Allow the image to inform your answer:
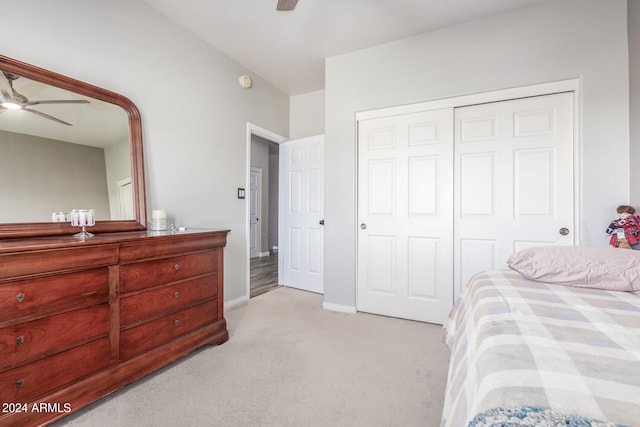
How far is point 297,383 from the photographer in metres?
1.72

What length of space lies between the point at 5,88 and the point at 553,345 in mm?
2701

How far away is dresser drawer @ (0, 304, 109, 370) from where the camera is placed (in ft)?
4.00

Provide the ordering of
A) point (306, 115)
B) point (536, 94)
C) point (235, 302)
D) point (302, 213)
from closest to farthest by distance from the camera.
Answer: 1. point (536, 94)
2. point (235, 302)
3. point (302, 213)
4. point (306, 115)

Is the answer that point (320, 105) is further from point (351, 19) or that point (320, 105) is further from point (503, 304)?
point (503, 304)

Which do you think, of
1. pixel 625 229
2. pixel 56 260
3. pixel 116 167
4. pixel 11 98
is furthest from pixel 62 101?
pixel 625 229

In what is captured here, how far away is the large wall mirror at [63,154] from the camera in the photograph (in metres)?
1.60

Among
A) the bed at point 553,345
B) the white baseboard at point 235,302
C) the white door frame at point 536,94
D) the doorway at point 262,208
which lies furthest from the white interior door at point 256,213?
the bed at point 553,345

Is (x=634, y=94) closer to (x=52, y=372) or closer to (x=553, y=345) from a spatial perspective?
(x=553, y=345)

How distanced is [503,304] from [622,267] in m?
0.64

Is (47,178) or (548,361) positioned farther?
(47,178)

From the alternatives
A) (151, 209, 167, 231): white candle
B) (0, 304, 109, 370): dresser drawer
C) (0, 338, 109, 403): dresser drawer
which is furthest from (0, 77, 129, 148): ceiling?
(0, 338, 109, 403): dresser drawer

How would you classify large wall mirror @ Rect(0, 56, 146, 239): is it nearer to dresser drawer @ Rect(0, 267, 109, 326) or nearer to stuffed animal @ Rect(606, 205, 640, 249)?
dresser drawer @ Rect(0, 267, 109, 326)

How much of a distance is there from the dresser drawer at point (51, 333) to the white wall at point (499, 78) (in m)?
2.01

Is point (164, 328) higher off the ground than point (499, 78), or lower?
lower
